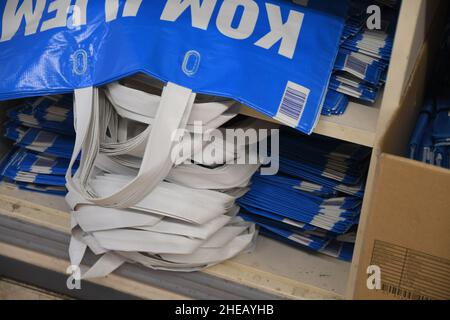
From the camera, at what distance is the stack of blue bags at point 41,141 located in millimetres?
937

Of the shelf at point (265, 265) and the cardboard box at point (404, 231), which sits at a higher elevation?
the cardboard box at point (404, 231)

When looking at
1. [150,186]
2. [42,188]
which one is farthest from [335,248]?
[42,188]

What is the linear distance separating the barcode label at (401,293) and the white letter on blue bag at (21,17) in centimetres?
57

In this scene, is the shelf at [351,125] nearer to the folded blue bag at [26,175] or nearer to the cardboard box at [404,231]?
the cardboard box at [404,231]

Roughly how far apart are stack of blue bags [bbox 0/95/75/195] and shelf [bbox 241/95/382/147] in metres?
0.33

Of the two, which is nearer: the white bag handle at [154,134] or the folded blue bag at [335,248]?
the white bag handle at [154,134]

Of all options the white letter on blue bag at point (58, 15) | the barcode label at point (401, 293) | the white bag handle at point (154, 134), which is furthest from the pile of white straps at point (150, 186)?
the barcode label at point (401, 293)

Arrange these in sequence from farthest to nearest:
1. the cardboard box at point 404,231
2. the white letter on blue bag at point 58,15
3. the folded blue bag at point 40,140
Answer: the folded blue bag at point 40,140 < the white letter on blue bag at point 58,15 < the cardboard box at point 404,231

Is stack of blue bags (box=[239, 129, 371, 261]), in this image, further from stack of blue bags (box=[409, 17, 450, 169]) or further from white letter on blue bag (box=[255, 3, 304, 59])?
white letter on blue bag (box=[255, 3, 304, 59])

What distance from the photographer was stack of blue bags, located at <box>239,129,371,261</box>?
0.86m

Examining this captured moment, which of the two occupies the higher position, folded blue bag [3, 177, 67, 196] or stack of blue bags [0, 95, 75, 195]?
stack of blue bags [0, 95, 75, 195]

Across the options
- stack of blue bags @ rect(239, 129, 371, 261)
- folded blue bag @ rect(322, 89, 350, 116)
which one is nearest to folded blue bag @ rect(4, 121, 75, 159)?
stack of blue bags @ rect(239, 129, 371, 261)

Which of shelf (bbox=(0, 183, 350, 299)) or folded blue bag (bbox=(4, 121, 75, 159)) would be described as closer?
shelf (bbox=(0, 183, 350, 299))

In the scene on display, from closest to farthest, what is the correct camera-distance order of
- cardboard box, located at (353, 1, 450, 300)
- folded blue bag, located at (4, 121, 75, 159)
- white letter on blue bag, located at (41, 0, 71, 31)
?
cardboard box, located at (353, 1, 450, 300), white letter on blue bag, located at (41, 0, 71, 31), folded blue bag, located at (4, 121, 75, 159)
